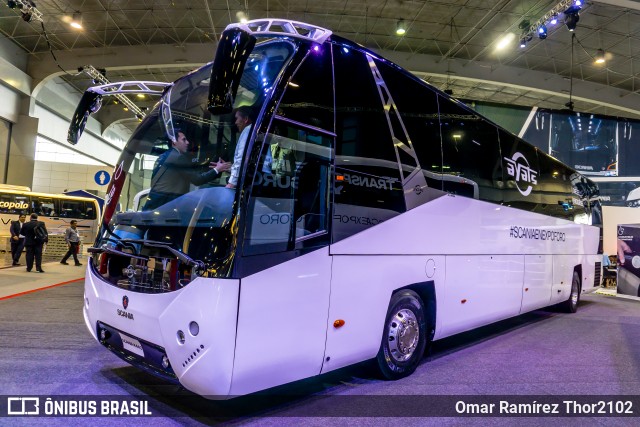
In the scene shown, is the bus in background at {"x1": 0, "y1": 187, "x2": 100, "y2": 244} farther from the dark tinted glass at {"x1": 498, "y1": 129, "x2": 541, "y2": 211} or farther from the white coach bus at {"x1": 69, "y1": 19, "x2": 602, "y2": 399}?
the dark tinted glass at {"x1": 498, "y1": 129, "x2": 541, "y2": 211}

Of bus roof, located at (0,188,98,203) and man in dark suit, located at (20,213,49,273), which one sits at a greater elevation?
bus roof, located at (0,188,98,203)

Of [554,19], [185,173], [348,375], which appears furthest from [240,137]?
[554,19]

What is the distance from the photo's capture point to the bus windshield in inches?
108

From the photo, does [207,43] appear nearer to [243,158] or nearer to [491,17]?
[491,17]

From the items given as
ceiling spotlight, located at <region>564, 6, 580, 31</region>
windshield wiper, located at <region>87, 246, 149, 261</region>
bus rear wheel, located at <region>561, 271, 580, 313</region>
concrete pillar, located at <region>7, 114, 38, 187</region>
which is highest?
ceiling spotlight, located at <region>564, 6, 580, 31</region>

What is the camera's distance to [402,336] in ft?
13.5

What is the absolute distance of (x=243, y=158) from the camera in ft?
8.96

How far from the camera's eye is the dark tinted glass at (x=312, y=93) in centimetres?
301

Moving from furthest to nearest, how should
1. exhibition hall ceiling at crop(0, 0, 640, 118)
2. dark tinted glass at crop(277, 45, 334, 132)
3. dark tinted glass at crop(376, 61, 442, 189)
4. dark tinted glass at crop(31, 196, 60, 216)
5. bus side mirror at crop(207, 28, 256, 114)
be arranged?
1. dark tinted glass at crop(31, 196, 60, 216)
2. exhibition hall ceiling at crop(0, 0, 640, 118)
3. dark tinted glass at crop(376, 61, 442, 189)
4. dark tinted glass at crop(277, 45, 334, 132)
5. bus side mirror at crop(207, 28, 256, 114)

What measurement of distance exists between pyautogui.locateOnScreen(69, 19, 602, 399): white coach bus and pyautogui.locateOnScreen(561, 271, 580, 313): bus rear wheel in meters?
4.90

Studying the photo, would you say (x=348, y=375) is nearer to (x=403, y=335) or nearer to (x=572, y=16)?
(x=403, y=335)

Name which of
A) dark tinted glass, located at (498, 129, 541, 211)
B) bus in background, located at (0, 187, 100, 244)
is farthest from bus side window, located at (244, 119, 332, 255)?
bus in background, located at (0, 187, 100, 244)

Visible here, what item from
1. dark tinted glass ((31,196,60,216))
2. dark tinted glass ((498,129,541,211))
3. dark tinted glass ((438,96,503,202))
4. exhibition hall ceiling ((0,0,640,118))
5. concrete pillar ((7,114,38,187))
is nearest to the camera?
dark tinted glass ((438,96,503,202))

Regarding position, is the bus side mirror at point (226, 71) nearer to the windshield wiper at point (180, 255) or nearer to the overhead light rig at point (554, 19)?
the windshield wiper at point (180, 255)
